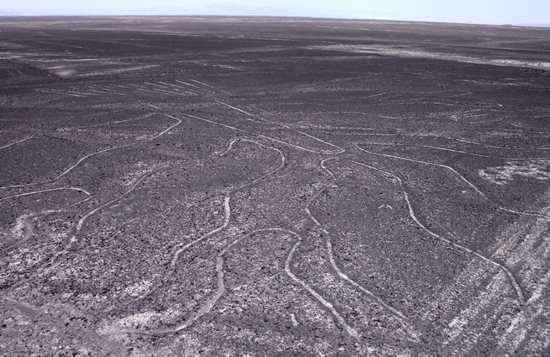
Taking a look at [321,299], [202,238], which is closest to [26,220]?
[202,238]

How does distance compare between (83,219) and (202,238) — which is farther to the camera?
(83,219)

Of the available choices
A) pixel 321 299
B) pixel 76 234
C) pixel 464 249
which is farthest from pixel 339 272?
pixel 76 234

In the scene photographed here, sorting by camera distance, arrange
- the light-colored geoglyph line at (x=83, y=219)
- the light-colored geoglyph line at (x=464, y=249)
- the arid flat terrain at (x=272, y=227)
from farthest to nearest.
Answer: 1. the light-colored geoglyph line at (x=83, y=219)
2. the light-colored geoglyph line at (x=464, y=249)
3. the arid flat terrain at (x=272, y=227)

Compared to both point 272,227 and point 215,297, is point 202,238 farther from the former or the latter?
point 215,297

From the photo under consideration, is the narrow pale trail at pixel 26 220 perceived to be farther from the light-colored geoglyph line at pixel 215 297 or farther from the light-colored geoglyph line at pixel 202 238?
the light-colored geoglyph line at pixel 215 297

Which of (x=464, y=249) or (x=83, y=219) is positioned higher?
(x=464, y=249)

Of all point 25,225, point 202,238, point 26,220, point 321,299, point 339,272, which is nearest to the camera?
point 321,299

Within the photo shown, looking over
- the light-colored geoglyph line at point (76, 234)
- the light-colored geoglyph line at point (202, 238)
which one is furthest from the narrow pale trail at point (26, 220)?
the light-colored geoglyph line at point (202, 238)

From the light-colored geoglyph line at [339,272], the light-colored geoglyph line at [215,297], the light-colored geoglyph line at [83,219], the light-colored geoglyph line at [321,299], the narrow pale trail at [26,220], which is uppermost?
the light-colored geoglyph line at [339,272]

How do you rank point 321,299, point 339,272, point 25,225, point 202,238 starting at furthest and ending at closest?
point 25,225 → point 202,238 → point 339,272 → point 321,299

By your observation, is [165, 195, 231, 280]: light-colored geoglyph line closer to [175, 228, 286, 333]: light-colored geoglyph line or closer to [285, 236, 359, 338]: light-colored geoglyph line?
[175, 228, 286, 333]: light-colored geoglyph line
